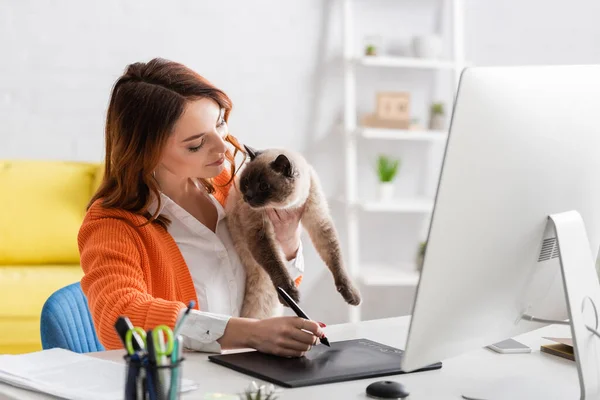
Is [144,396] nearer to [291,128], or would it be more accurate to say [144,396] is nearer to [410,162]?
[291,128]

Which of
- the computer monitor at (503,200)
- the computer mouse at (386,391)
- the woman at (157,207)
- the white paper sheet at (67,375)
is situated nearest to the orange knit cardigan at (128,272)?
the woman at (157,207)

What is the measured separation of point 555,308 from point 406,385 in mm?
268

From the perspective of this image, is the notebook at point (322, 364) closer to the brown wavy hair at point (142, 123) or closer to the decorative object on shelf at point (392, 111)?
the brown wavy hair at point (142, 123)

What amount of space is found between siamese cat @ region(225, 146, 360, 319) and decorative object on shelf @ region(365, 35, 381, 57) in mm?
2174

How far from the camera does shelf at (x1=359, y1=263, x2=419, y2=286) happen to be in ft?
13.0

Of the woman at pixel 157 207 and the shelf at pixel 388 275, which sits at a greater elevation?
the woman at pixel 157 207

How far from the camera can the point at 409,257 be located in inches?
176

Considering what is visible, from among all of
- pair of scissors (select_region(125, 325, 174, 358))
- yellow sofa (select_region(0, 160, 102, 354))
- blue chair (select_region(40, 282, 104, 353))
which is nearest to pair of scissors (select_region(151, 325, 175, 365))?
pair of scissors (select_region(125, 325, 174, 358))

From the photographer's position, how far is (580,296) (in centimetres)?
116

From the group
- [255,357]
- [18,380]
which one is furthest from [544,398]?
[18,380]

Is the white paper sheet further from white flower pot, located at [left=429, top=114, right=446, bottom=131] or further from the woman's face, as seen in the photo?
white flower pot, located at [left=429, top=114, right=446, bottom=131]

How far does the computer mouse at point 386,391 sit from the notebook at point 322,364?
0.09 metres

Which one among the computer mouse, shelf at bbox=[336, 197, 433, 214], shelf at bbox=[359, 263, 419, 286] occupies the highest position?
the computer mouse

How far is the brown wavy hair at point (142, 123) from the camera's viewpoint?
1.68 meters
